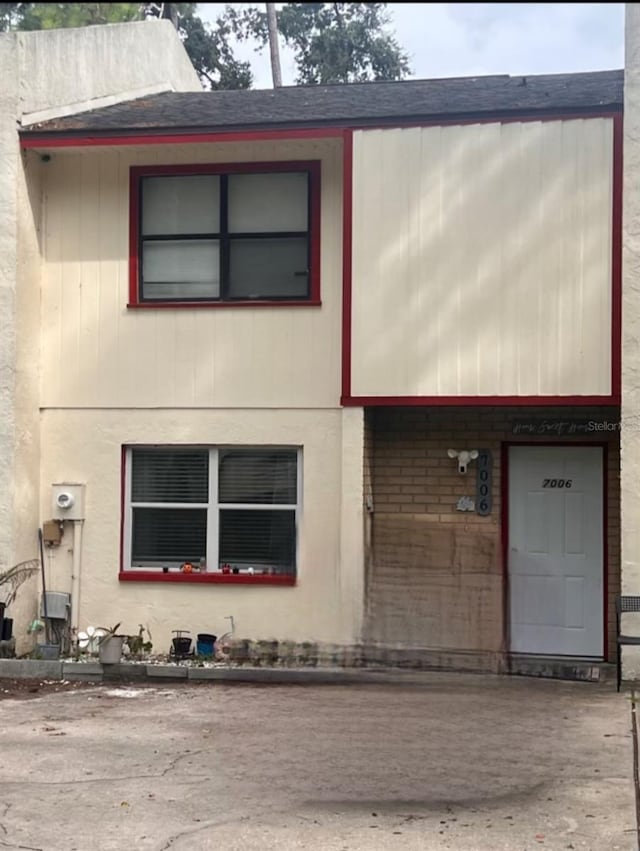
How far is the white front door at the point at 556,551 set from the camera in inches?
450

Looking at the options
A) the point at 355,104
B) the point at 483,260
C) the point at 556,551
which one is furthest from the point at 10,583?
the point at 355,104

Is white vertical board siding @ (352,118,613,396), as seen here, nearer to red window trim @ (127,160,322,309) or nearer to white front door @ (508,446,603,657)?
red window trim @ (127,160,322,309)

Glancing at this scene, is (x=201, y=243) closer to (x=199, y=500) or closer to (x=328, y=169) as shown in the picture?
(x=328, y=169)

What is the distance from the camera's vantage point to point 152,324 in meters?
11.8

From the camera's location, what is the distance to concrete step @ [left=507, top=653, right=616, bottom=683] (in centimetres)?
1081

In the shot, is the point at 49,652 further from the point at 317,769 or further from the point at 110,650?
the point at 317,769

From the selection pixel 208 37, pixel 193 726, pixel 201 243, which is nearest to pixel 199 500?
pixel 201 243

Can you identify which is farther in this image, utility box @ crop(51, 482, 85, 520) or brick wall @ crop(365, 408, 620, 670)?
utility box @ crop(51, 482, 85, 520)

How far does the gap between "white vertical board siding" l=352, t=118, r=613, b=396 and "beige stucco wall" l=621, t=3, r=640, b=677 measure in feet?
0.87

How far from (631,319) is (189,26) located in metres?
22.5

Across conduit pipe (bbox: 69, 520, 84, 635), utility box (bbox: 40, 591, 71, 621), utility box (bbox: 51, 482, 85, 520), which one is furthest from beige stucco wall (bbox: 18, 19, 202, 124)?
utility box (bbox: 40, 591, 71, 621)

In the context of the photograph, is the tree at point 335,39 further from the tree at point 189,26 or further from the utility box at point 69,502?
the utility box at point 69,502

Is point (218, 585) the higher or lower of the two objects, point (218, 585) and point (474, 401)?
the lower

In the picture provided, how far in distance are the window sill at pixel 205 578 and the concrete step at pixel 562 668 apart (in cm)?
241
